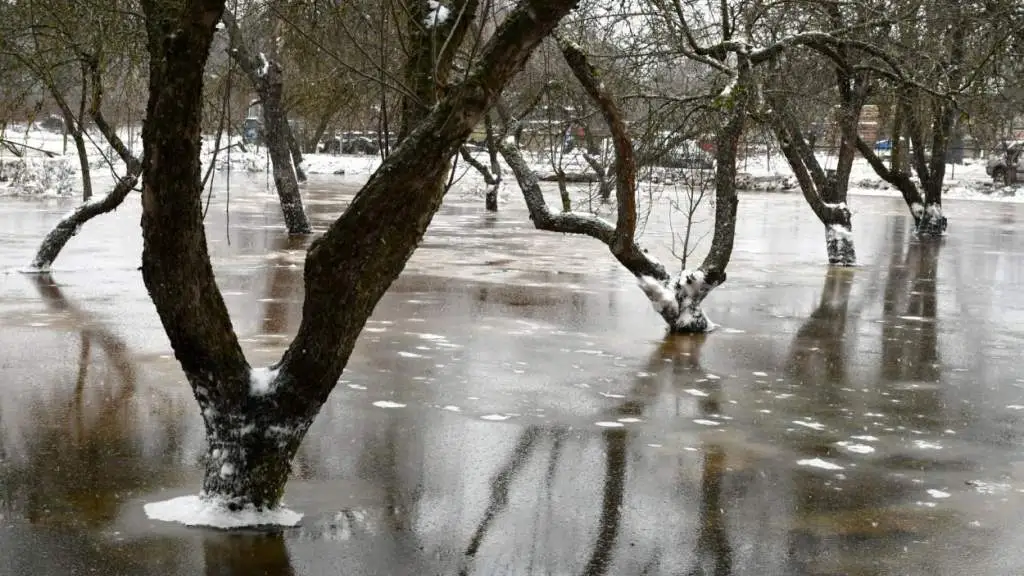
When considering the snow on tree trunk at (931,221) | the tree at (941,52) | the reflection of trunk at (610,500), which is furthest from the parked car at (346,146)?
the reflection of trunk at (610,500)

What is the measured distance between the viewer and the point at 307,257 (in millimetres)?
6258

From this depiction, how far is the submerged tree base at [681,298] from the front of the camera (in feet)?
44.8

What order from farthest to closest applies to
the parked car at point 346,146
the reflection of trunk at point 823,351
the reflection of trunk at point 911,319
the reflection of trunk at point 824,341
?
the parked car at point 346,146 < the reflection of trunk at point 911,319 < the reflection of trunk at point 824,341 < the reflection of trunk at point 823,351

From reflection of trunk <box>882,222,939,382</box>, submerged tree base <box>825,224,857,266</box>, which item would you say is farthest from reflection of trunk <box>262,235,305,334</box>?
submerged tree base <box>825,224,857,266</box>

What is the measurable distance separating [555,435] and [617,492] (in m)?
1.42

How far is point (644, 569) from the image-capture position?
6266 millimetres

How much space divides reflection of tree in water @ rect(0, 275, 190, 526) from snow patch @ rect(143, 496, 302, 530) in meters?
0.35

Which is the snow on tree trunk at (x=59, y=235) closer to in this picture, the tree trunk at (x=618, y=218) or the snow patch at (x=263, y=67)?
the tree trunk at (x=618, y=218)

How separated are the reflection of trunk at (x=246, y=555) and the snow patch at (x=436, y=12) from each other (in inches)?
117

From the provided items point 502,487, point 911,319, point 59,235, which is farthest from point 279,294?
point 502,487

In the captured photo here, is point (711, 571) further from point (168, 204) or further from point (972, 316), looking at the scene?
point (972, 316)

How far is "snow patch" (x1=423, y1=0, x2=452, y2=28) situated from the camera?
22.6ft

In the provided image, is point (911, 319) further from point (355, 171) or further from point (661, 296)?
point (355, 171)

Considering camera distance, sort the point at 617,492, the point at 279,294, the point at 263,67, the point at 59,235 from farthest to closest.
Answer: the point at 263,67, the point at 59,235, the point at 279,294, the point at 617,492
